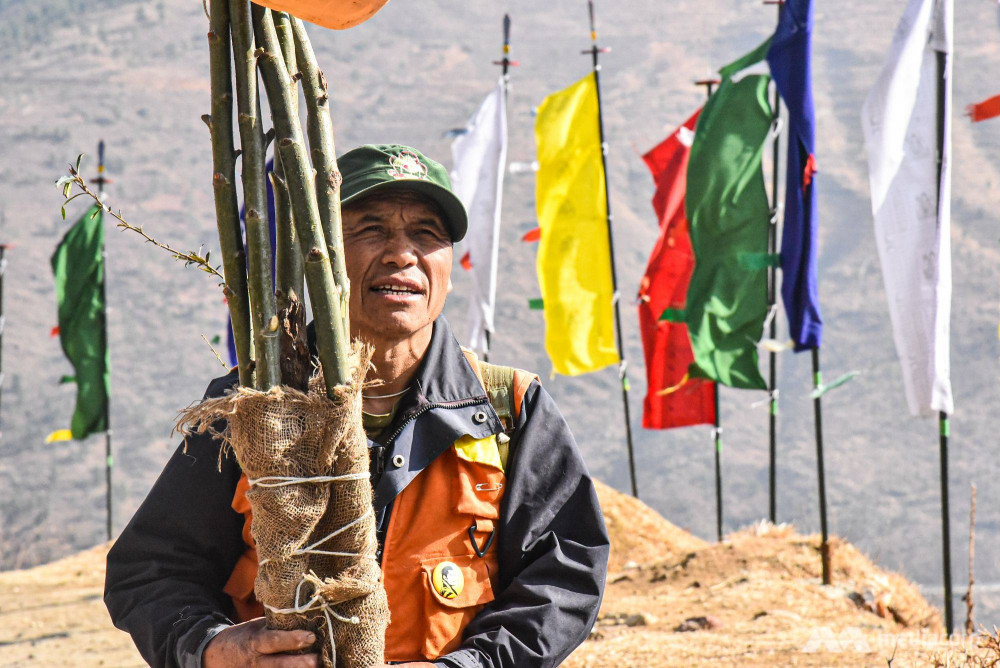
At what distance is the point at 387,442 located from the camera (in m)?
2.21

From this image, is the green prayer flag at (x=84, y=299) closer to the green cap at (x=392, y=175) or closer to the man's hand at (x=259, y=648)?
the green cap at (x=392, y=175)

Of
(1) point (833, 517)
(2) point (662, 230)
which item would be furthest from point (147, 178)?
(2) point (662, 230)

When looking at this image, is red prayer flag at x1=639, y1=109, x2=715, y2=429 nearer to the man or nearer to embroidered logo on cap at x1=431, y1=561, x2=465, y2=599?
the man

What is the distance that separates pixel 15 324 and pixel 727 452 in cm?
2265

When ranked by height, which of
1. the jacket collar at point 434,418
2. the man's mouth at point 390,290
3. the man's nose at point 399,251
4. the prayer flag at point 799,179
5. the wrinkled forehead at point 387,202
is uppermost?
the prayer flag at point 799,179

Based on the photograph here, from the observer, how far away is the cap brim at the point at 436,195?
2256 mm

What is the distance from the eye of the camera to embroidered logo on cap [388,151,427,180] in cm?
225

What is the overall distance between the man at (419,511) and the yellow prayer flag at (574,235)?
834 centimetres

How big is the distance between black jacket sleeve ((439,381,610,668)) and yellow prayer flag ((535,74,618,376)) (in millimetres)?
8372

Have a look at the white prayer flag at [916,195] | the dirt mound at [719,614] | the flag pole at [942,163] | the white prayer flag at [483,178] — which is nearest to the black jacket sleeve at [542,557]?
the dirt mound at [719,614]

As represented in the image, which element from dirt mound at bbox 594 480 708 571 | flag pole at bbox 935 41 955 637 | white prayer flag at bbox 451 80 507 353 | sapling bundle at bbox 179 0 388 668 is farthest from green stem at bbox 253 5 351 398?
white prayer flag at bbox 451 80 507 353

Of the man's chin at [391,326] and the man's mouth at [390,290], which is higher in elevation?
the man's mouth at [390,290]

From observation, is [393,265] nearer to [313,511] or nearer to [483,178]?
[313,511]

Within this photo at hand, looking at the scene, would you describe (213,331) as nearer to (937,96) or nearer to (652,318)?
(652,318)
